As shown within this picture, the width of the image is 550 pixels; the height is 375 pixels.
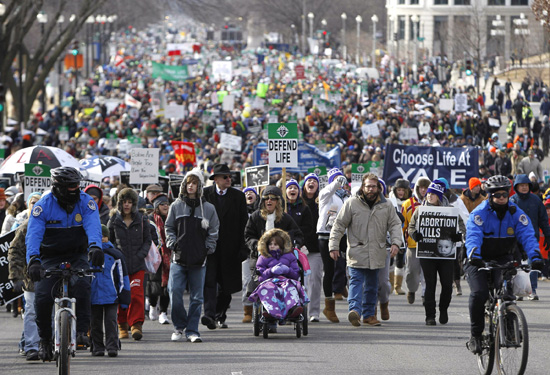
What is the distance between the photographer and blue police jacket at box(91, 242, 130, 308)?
11.2m

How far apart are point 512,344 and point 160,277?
5.92 meters

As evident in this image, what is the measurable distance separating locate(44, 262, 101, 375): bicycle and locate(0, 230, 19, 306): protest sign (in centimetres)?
293

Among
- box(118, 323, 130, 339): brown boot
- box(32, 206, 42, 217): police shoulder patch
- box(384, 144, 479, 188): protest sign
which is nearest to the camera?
box(32, 206, 42, 217): police shoulder patch

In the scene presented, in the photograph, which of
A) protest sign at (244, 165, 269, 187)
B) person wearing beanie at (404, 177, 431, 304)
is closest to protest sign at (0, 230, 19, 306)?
person wearing beanie at (404, 177, 431, 304)

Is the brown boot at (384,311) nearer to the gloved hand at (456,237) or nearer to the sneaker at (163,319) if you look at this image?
the gloved hand at (456,237)

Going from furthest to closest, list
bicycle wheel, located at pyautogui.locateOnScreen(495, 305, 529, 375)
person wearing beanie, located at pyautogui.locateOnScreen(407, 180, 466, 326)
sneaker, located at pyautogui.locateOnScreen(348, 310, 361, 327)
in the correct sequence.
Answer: person wearing beanie, located at pyautogui.locateOnScreen(407, 180, 466, 326) → sneaker, located at pyautogui.locateOnScreen(348, 310, 361, 327) → bicycle wheel, located at pyautogui.locateOnScreen(495, 305, 529, 375)

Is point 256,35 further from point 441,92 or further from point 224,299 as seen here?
point 224,299

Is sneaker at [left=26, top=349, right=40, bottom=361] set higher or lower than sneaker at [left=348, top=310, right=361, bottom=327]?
lower

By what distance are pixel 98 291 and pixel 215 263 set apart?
6.58 feet

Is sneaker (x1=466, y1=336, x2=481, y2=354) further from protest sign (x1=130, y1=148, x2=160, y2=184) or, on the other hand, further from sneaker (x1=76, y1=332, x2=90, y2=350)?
protest sign (x1=130, y1=148, x2=160, y2=184)

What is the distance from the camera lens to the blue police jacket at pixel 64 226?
952 centimetres

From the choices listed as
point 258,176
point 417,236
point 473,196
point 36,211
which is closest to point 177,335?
point 417,236

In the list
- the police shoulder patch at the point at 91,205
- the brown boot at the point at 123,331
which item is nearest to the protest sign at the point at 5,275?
the brown boot at the point at 123,331

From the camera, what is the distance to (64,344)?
29.7 feet
